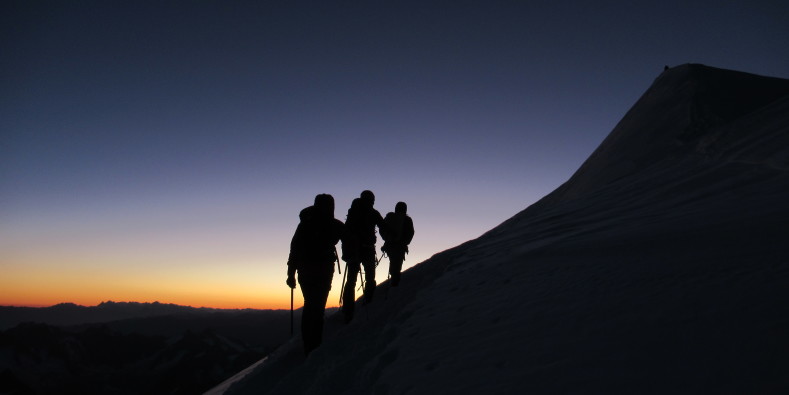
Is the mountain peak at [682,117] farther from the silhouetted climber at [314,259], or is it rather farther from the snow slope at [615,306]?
the silhouetted climber at [314,259]

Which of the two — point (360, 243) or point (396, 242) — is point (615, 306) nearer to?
point (360, 243)

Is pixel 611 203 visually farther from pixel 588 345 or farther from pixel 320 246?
pixel 588 345

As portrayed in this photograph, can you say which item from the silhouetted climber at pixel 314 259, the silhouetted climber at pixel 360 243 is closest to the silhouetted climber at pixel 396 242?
the silhouetted climber at pixel 360 243

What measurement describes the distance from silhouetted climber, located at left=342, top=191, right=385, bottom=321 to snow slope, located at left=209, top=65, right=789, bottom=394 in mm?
411

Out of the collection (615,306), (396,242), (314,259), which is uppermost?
(396,242)

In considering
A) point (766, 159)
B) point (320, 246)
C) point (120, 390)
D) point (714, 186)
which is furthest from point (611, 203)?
point (120, 390)

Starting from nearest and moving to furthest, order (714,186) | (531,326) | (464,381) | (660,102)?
(464,381)
(531,326)
(714,186)
(660,102)

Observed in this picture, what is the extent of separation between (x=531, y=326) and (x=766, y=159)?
5570mm

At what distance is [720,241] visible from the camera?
156 inches

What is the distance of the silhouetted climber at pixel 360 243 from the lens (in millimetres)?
7441

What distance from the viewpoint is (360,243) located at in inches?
308

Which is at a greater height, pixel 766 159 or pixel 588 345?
pixel 766 159

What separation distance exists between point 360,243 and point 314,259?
2.14 meters

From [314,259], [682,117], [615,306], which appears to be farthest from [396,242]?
[682,117]
